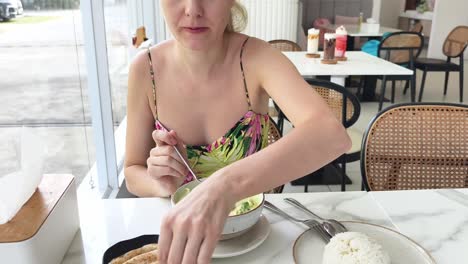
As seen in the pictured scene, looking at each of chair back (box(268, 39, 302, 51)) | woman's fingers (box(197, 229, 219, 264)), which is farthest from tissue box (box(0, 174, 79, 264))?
chair back (box(268, 39, 302, 51))

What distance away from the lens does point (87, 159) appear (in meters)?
2.37

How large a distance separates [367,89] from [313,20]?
261cm

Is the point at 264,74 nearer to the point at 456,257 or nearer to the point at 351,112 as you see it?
the point at 456,257


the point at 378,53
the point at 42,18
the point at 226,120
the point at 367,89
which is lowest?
the point at 367,89

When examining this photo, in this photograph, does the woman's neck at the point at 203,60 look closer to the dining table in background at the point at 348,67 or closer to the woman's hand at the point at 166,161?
the woman's hand at the point at 166,161

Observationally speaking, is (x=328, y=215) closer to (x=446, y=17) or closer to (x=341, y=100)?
(x=341, y=100)

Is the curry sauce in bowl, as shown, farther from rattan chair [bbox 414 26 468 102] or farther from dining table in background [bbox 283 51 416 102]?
rattan chair [bbox 414 26 468 102]

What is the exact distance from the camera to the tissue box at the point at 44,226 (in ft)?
2.20

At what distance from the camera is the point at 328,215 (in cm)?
94

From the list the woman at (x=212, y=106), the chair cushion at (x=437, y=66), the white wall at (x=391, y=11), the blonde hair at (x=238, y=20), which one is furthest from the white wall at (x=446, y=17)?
the woman at (x=212, y=106)

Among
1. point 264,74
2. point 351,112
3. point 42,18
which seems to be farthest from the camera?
point 351,112

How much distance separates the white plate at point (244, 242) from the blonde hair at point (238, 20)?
66 cm

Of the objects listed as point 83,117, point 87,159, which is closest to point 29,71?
point 83,117

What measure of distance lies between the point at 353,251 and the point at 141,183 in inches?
23.7
